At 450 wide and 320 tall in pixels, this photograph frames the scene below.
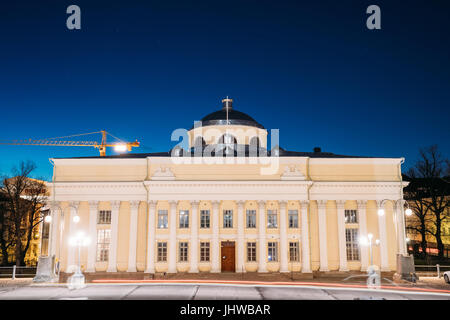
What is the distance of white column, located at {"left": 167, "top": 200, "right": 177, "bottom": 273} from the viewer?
1369 inches

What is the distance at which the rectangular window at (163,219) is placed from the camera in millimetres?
36000

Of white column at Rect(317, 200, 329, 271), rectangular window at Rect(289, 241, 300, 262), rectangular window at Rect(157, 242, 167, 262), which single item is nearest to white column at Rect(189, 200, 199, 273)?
rectangular window at Rect(157, 242, 167, 262)

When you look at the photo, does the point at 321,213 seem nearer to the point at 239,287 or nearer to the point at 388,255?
the point at 388,255

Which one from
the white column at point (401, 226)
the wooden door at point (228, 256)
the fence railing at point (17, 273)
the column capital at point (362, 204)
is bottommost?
the fence railing at point (17, 273)

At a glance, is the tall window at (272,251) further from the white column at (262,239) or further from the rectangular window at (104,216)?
the rectangular window at (104,216)

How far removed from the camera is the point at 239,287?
24.9 meters

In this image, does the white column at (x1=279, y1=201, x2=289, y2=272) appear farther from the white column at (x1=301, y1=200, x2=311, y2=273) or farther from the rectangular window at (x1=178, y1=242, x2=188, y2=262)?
the rectangular window at (x1=178, y1=242, x2=188, y2=262)

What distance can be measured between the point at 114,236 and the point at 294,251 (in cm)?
1694

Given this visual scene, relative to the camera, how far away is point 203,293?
74.3 feet

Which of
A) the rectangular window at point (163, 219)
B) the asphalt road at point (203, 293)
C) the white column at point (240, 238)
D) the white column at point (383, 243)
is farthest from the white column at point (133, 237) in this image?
the white column at point (383, 243)

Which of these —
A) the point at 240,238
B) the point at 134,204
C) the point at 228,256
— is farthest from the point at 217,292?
the point at 134,204

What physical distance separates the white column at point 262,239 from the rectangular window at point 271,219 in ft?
2.41

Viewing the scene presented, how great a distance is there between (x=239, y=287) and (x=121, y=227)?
15560mm
